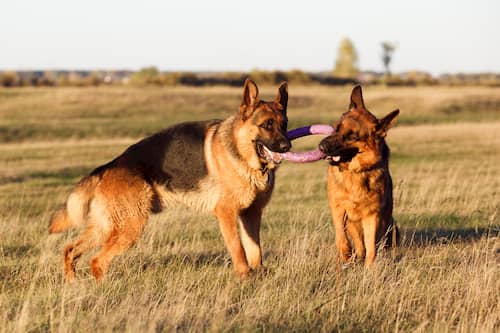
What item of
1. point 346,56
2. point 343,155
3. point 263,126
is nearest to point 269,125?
point 263,126

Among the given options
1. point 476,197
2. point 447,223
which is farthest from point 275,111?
point 476,197

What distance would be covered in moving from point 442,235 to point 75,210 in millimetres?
Answer: 4593

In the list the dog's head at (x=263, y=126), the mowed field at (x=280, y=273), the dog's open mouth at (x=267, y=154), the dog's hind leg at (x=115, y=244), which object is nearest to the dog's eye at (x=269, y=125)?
the dog's head at (x=263, y=126)

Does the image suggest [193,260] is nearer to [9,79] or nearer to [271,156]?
[271,156]

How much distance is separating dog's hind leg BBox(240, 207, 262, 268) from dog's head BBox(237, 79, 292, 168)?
585mm

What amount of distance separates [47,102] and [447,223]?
3695 centimetres

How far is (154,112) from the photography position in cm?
4166

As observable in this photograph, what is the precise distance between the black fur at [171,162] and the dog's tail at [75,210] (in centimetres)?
27

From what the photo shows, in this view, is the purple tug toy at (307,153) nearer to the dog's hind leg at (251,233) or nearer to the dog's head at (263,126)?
the dog's head at (263,126)

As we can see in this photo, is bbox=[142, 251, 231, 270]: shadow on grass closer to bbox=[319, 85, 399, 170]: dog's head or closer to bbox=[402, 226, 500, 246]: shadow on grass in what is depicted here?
bbox=[319, 85, 399, 170]: dog's head

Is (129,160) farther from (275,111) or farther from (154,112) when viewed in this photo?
(154,112)

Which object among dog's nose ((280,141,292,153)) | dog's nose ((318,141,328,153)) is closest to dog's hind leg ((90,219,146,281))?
dog's nose ((280,141,292,153))

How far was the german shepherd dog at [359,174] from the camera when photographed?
7250mm

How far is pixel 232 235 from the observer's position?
718 cm
